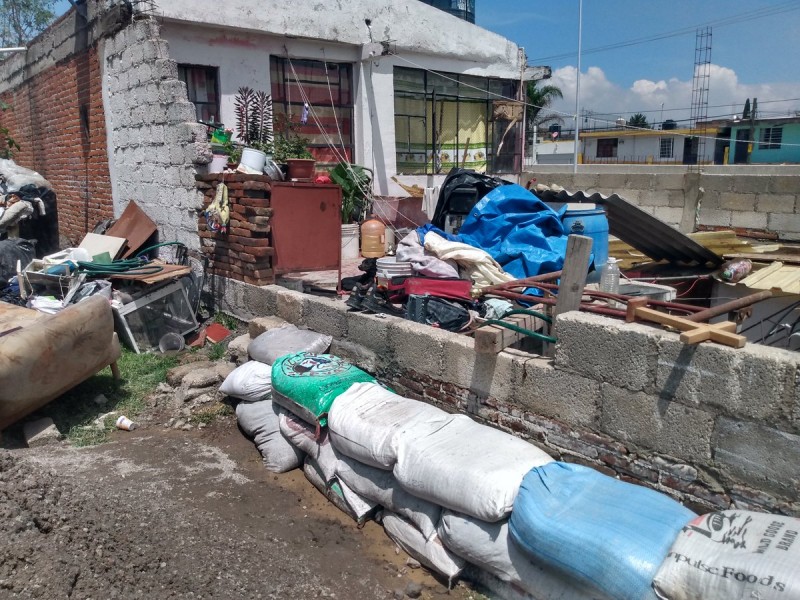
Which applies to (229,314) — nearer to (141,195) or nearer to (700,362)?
(141,195)

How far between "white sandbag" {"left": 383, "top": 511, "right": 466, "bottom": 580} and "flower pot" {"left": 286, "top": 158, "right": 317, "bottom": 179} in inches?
179

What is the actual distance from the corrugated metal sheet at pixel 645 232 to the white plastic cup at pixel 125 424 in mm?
5410

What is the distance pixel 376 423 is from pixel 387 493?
0.42 m

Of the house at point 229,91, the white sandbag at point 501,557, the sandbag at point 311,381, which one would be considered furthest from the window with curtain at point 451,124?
the white sandbag at point 501,557

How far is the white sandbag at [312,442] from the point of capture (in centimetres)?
406

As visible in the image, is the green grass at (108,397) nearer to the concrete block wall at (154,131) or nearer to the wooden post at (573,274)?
the concrete block wall at (154,131)

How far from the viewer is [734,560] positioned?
2.38 m

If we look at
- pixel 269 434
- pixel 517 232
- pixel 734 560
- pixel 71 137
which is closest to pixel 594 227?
pixel 517 232

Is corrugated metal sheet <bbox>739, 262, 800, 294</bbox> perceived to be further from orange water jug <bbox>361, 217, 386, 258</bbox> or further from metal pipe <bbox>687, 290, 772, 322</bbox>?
orange water jug <bbox>361, 217, 386, 258</bbox>

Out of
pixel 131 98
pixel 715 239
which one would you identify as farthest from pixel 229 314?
pixel 715 239

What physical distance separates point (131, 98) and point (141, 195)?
1.21 metres

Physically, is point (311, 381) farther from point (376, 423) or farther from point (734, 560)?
point (734, 560)

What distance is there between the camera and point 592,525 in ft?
8.95

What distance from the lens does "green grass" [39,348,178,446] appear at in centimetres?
490
